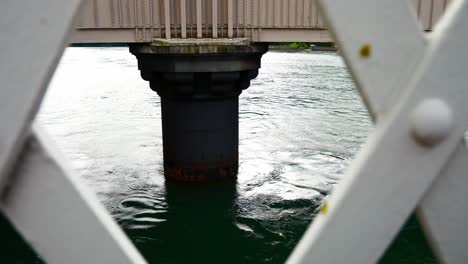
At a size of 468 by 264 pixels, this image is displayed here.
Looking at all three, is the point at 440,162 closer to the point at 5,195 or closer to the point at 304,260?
the point at 304,260

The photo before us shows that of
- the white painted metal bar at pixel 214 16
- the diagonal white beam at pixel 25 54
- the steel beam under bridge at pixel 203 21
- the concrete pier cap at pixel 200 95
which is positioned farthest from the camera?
the white painted metal bar at pixel 214 16

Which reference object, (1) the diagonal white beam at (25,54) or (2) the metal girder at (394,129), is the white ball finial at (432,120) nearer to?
(2) the metal girder at (394,129)

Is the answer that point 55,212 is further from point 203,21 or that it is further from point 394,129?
point 203,21

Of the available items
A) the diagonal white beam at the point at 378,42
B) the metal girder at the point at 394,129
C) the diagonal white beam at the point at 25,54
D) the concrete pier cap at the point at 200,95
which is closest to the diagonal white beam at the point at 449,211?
the metal girder at the point at 394,129

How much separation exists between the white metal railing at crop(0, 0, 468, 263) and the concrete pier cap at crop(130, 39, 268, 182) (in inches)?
248

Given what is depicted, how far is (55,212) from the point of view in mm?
763

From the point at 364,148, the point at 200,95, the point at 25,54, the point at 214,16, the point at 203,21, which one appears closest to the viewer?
the point at 25,54

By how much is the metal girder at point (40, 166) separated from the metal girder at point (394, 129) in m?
0.40

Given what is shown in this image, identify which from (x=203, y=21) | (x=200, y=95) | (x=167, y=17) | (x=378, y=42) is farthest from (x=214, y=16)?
(x=378, y=42)

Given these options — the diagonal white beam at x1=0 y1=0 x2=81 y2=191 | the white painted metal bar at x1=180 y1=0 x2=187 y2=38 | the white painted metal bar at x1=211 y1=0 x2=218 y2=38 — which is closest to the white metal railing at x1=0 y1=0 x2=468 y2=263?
the diagonal white beam at x1=0 y1=0 x2=81 y2=191

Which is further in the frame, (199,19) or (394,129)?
(199,19)

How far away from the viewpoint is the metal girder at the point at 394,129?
76 cm

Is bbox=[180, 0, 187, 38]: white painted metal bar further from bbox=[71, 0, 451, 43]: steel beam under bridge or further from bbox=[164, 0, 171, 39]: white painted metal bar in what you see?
bbox=[164, 0, 171, 39]: white painted metal bar

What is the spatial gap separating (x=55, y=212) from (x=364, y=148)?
583 mm
